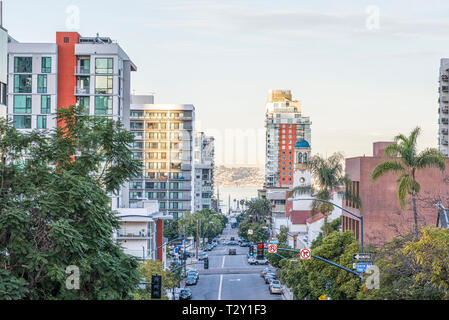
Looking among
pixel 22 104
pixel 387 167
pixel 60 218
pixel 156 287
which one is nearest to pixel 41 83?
pixel 22 104

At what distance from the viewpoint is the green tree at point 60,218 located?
2727 centimetres

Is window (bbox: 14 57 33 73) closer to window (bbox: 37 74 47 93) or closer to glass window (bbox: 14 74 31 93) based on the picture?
glass window (bbox: 14 74 31 93)

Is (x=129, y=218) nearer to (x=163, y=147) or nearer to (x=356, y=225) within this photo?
(x=356, y=225)

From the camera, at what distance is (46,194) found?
29406mm

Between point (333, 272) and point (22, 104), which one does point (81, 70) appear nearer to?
point (22, 104)

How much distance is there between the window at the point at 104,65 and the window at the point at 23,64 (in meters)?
7.16

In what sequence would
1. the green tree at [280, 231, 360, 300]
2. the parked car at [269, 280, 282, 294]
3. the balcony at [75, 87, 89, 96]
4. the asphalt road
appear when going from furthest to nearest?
the balcony at [75, 87, 89, 96]
the parked car at [269, 280, 282, 294]
the asphalt road
the green tree at [280, 231, 360, 300]

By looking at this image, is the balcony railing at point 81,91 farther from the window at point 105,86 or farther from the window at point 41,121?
the window at point 41,121

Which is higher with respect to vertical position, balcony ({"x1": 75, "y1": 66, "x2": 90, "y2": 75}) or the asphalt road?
balcony ({"x1": 75, "y1": 66, "x2": 90, "y2": 75})

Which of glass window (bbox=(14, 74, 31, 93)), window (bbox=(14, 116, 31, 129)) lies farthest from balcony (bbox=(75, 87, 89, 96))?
window (bbox=(14, 116, 31, 129))

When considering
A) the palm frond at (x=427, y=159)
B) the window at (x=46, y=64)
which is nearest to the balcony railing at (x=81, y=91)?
the window at (x=46, y=64)

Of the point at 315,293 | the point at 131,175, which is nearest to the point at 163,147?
the point at 315,293

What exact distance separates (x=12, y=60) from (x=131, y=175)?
4935 centimetres

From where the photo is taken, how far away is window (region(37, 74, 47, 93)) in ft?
253
